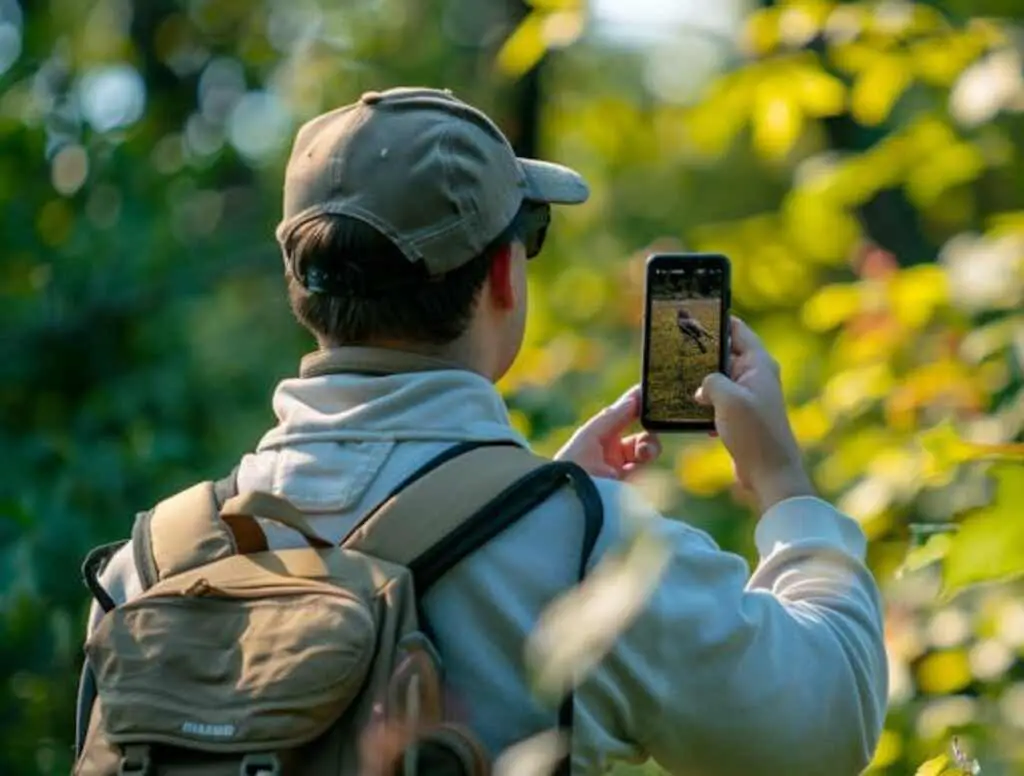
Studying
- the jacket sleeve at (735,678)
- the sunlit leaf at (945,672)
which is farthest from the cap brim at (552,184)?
the sunlit leaf at (945,672)

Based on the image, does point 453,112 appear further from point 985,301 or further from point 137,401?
point 137,401

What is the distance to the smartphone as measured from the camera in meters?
2.87

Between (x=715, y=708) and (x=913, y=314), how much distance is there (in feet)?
8.82

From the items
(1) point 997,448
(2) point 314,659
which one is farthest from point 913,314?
(2) point 314,659

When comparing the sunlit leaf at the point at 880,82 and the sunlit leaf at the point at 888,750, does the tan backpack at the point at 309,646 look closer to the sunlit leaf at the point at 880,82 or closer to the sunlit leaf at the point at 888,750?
the sunlit leaf at the point at 888,750

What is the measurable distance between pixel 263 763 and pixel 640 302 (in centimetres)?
398

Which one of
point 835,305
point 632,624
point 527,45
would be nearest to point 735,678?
point 632,624

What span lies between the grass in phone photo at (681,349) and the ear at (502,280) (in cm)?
30

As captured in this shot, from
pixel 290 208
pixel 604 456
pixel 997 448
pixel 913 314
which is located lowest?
pixel 913 314

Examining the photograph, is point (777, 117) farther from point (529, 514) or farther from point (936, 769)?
point (529, 514)

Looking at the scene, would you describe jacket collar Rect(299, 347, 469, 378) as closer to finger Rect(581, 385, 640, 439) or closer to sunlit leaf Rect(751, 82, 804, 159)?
finger Rect(581, 385, 640, 439)

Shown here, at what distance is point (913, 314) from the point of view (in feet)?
16.4

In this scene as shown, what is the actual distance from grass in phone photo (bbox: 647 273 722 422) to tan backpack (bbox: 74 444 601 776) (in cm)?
40

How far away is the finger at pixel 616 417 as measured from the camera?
302cm
